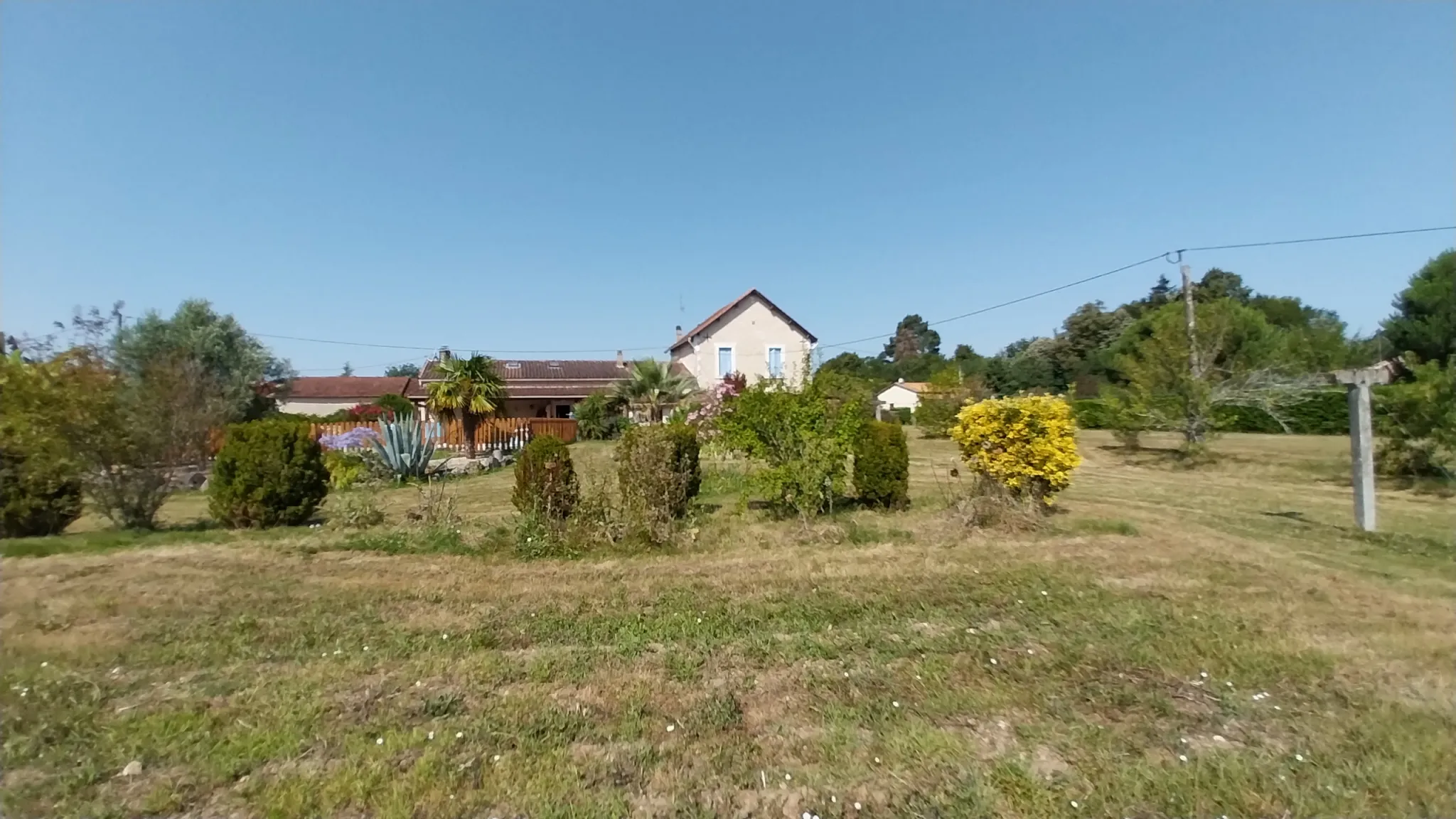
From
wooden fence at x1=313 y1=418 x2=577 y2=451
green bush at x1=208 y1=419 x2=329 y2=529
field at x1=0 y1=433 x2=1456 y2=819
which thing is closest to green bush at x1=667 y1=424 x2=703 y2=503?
field at x1=0 y1=433 x2=1456 y2=819

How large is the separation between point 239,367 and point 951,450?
30.0 meters

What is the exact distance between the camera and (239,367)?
31.5 metres

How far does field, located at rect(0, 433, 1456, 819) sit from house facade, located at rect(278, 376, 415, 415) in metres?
50.3

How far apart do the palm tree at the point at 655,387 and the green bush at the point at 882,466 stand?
58.1 feet

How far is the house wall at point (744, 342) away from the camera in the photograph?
3744cm

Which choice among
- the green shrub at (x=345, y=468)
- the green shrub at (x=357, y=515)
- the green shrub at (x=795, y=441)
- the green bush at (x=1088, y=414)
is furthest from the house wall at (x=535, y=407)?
the green shrub at (x=795, y=441)

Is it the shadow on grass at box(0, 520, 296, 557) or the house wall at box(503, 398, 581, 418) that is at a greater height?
the house wall at box(503, 398, 581, 418)

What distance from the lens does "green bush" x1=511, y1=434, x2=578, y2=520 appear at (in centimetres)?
912

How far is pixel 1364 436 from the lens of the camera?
368 inches

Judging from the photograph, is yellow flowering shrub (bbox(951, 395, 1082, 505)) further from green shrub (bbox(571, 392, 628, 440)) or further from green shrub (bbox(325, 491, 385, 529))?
green shrub (bbox(571, 392, 628, 440))

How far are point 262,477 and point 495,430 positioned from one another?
18452mm

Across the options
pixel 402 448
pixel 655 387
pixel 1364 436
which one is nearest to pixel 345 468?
pixel 402 448

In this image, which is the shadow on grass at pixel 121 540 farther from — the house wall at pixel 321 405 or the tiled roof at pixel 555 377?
the house wall at pixel 321 405

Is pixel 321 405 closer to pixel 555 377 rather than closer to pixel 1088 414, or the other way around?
pixel 555 377
